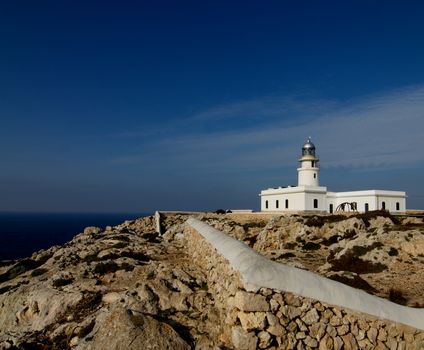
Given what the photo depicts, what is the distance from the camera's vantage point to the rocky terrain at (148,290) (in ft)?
29.4

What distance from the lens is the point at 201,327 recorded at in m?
9.34

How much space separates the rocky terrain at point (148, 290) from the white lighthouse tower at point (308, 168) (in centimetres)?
3266

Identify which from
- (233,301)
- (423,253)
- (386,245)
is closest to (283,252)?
(386,245)

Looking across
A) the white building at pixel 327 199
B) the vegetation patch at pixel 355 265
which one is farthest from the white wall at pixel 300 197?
the vegetation patch at pixel 355 265

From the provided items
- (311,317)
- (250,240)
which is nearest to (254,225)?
(250,240)

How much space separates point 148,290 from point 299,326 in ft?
19.9

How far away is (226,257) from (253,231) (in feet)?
80.4

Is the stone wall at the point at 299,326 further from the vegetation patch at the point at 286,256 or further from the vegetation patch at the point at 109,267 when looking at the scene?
the vegetation patch at the point at 286,256

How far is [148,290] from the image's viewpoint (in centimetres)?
1214

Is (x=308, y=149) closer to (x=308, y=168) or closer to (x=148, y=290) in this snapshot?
(x=308, y=168)

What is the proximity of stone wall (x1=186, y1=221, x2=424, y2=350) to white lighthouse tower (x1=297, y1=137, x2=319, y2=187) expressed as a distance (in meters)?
50.9

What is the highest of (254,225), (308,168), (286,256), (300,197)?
(308,168)

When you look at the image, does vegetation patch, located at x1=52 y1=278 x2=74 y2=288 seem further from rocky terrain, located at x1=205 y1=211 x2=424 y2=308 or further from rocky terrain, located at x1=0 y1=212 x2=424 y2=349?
rocky terrain, located at x1=205 y1=211 x2=424 y2=308

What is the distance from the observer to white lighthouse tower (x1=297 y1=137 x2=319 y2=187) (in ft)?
190
